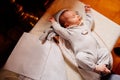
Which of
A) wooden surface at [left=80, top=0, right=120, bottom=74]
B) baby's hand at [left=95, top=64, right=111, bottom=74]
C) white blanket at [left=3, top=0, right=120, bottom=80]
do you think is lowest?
wooden surface at [left=80, top=0, right=120, bottom=74]

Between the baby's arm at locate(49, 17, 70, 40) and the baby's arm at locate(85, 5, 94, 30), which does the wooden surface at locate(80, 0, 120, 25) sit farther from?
the baby's arm at locate(49, 17, 70, 40)

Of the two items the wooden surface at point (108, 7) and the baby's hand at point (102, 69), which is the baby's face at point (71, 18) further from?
the wooden surface at point (108, 7)

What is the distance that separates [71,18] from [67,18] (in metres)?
0.02

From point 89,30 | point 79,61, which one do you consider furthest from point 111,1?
point 79,61

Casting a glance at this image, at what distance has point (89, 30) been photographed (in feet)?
4.09

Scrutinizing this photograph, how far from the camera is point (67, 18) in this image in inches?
49.3

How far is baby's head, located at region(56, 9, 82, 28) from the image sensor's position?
4.10 feet

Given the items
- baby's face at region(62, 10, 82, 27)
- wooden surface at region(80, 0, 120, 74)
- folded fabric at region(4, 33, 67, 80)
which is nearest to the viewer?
folded fabric at region(4, 33, 67, 80)

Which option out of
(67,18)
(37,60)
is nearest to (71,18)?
(67,18)

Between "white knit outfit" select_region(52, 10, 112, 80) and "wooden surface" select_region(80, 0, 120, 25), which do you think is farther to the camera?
"wooden surface" select_region(80, 0, 120, 25)

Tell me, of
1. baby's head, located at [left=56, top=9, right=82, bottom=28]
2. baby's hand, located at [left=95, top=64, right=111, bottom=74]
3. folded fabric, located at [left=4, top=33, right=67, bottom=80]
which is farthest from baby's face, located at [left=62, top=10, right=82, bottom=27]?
baby's hand, located at [left=95, top=64, right=111, bottom=74]

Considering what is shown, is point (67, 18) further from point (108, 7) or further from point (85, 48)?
point (108, 7)

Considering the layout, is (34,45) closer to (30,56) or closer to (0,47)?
(30,56)

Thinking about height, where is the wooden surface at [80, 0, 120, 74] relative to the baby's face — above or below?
below
